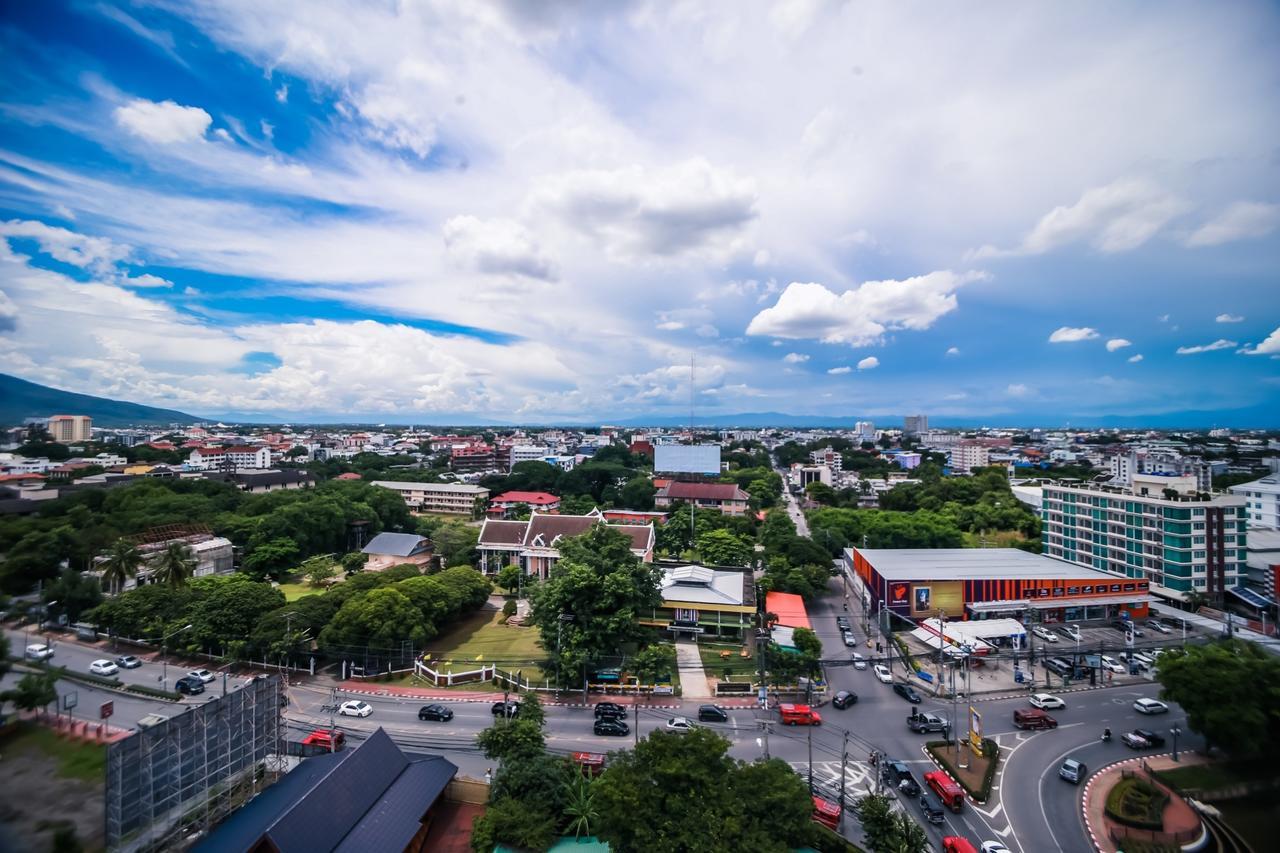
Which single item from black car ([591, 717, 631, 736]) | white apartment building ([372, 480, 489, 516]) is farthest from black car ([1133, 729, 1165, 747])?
white apartment building ([372, 480, 489, 516])

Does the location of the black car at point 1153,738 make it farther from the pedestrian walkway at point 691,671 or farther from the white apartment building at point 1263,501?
the white apartment building at point 1263,501

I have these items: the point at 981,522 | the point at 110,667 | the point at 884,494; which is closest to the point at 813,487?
the point at 884,494

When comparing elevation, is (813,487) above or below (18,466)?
below

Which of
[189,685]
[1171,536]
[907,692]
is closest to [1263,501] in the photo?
[1171,536]

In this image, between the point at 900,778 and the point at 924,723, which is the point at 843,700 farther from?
the point at 900,778

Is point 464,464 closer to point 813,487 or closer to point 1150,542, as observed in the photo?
point 813,487

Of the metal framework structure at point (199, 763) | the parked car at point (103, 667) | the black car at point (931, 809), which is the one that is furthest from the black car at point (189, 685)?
the black car at point (931, 809)

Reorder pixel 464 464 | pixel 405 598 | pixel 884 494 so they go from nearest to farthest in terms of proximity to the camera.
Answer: pixel 405 598 → pixel 884 494 → pixel 464 464
